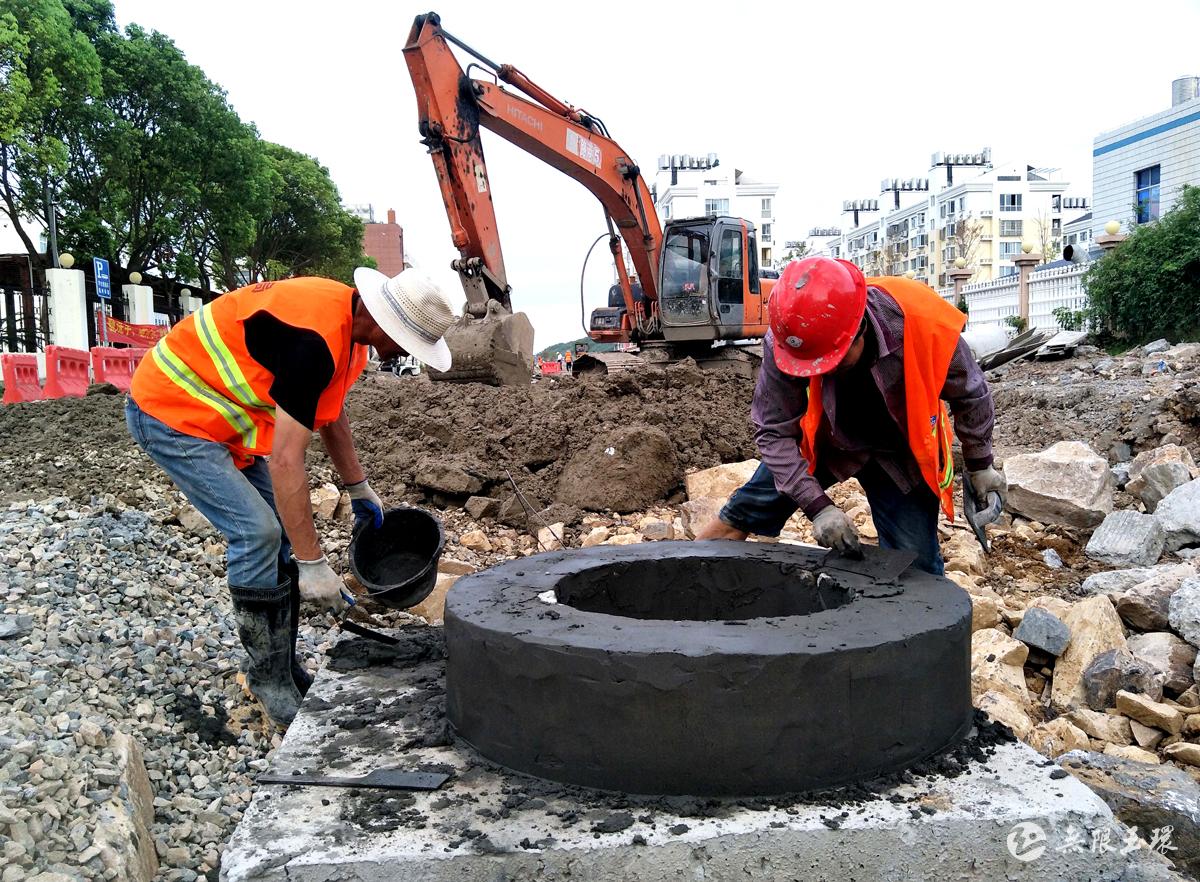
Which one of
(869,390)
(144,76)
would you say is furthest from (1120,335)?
(144,76)

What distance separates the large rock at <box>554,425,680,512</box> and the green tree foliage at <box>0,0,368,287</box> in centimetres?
1508

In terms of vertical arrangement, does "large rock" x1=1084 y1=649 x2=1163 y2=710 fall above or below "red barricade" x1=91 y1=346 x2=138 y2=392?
below

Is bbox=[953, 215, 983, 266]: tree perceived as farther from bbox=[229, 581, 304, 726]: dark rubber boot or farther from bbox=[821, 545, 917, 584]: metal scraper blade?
bbox=[229, 581, 304, 726]: dark rubber boot

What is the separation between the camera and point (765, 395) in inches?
119

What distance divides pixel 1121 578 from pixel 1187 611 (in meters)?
0.89

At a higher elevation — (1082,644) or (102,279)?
(102,279)

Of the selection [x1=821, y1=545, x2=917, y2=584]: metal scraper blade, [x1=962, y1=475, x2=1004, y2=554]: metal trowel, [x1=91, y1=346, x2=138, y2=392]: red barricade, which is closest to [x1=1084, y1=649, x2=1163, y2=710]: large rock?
[x1=962, y1=475, x2=1004, y2=554]: metal trowel

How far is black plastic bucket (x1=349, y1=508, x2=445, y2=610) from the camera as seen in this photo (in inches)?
124

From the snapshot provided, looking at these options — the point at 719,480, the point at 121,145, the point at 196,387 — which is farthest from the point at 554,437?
the point at 121,145

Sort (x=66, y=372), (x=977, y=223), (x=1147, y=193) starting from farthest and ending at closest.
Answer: (x=977, y=223) < (x=1147, y=193) < (x=66, y=372)

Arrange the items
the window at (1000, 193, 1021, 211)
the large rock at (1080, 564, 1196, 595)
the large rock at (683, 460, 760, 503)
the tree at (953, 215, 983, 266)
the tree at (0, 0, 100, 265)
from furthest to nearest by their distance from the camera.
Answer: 1. the window at (1000, 193, 1021, 211)
2. the tree at (953, 215, 983, 266)
3. the tree at (0, 0, 100, 265)
4. the large rock at (683, 460, 760, 503)
5. the large rock at (1080, 564, 1196, 595)

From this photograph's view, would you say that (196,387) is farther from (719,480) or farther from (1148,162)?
(1148,162)

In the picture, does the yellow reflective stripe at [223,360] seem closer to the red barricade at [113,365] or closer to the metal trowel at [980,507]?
the metal trowel at [980,507]

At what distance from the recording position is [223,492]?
293cm
